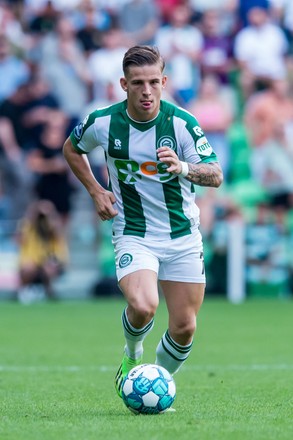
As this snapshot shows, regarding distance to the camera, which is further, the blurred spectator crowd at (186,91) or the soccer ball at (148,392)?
the blurred spectator crowd at (186,91)

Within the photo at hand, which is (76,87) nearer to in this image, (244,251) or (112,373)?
(244,251)

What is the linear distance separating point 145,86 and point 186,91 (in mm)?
12718

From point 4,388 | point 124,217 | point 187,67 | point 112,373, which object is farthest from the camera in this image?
point 187,67

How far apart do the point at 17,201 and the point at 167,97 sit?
3174 millimetres

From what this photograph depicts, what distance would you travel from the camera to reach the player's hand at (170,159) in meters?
6.79

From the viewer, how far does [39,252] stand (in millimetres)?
18703

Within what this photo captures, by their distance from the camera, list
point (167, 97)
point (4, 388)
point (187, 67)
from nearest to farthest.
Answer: point (4, 388) < point (167, 97) < point (187, 67)

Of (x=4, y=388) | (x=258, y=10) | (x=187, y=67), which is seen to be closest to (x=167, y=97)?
(x=187, y=67)

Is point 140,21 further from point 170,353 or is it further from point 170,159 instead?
point 170,159

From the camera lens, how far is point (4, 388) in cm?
843

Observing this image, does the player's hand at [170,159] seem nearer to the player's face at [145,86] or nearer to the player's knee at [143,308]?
the player's face at [145,86]

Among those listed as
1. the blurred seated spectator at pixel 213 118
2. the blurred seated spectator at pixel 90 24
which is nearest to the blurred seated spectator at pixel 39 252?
the blurred seated spectator at pixel 213 118

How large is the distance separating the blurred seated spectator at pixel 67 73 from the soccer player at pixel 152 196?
12423 millimetres

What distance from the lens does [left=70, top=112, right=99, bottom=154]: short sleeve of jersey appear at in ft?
24.5
